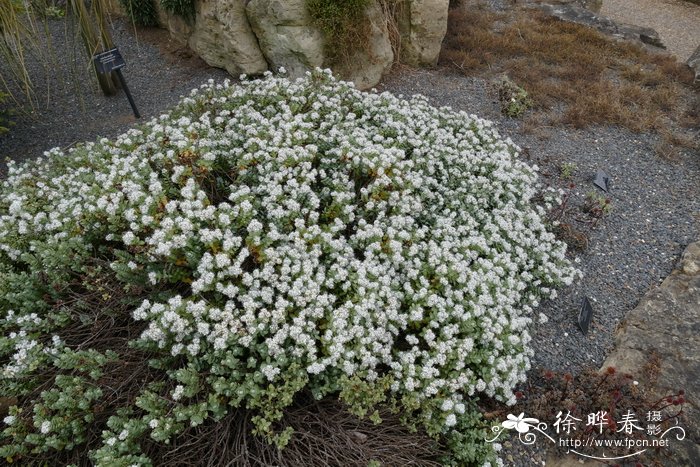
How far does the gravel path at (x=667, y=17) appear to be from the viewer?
11.0 metres

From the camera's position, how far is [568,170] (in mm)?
5855

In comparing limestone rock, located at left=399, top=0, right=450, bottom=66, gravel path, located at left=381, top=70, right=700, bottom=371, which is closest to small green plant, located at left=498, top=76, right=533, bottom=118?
gravel path, located at left=381, top=70, right=700, bottom=371

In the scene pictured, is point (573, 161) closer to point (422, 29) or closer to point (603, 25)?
point (422, 29)

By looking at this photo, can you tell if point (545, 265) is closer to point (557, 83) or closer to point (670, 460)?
point (670, 460)

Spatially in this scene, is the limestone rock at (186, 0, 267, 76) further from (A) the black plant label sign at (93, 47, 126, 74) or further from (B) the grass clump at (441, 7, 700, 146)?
(B) the grass clump at (441, 7, 700, 146)

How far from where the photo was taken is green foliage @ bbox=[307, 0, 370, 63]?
601cm

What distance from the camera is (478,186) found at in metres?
4.49

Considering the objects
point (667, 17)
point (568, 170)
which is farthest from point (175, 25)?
point (667, 17)

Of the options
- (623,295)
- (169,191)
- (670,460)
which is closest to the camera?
(670,460)

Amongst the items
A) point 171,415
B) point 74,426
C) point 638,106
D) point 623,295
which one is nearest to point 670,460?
point 623,295

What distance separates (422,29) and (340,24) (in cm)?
189

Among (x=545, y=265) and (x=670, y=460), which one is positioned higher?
(x=545, y=265)

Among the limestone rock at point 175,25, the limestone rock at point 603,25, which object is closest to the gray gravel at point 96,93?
the limestone rock at point 175,25

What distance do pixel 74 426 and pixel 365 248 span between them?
217 centimetres
